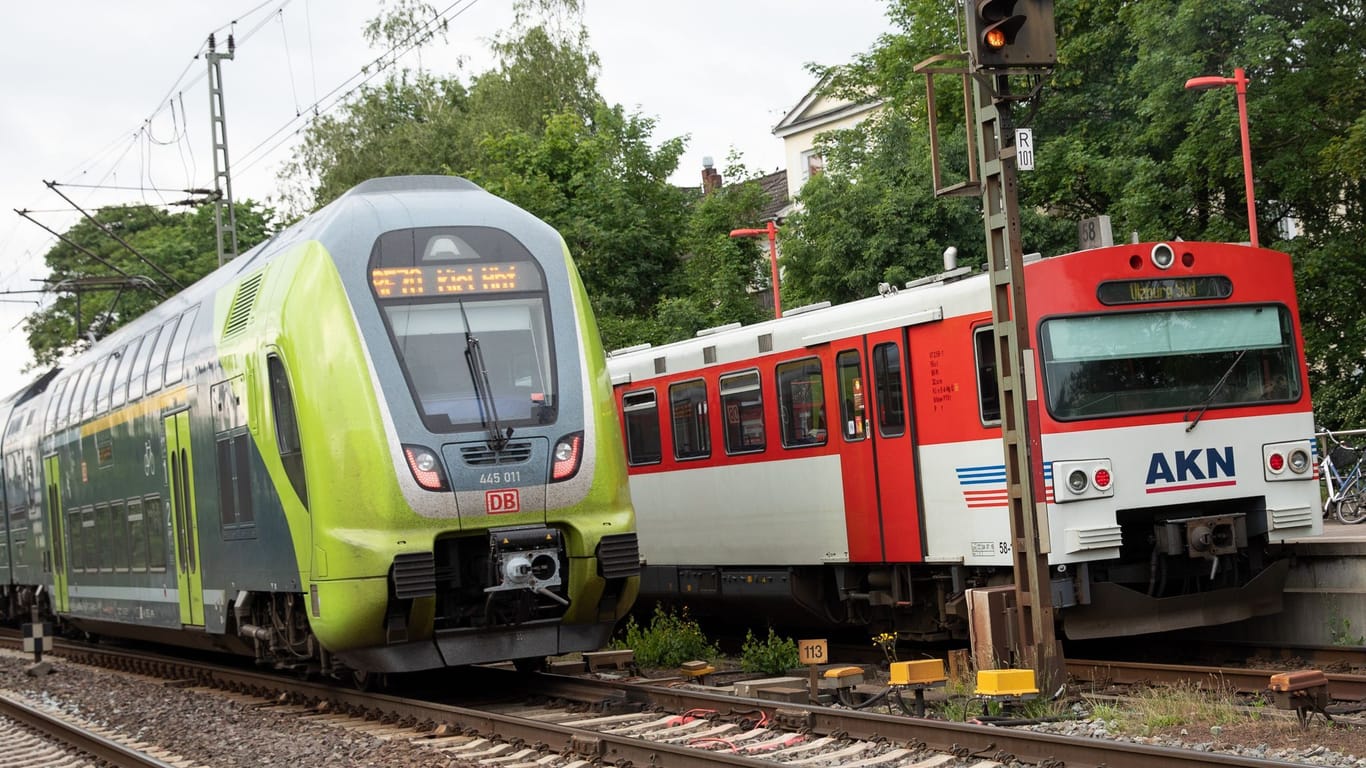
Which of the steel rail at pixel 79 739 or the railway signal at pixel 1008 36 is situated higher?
the railway signal at pixel 1008 36

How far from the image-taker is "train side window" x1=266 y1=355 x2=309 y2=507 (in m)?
12.2

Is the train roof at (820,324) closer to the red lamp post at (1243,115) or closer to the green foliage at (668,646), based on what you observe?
the green foliage at (668,646)

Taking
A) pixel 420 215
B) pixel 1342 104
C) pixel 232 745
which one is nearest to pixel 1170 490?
pixel 420 215

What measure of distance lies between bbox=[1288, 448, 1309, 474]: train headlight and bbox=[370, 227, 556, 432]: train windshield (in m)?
5.75

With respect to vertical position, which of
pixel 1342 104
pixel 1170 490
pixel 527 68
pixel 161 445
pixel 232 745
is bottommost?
pixel 232 745

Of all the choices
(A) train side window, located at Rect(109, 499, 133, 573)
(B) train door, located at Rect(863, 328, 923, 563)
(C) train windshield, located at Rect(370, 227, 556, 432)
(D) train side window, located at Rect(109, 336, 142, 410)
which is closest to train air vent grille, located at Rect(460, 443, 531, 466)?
(C) train windshield, located at Rect(370, 227, 556, 432)

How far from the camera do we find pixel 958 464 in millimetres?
12859

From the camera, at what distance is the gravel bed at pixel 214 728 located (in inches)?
419

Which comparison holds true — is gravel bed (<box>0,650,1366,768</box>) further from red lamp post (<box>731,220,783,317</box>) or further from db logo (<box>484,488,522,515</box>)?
red lamp post (<box>731,220,783,317</box>)

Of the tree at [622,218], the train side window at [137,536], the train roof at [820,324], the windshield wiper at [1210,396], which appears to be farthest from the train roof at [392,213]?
the tree at [622,218]

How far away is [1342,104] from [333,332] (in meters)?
19.6

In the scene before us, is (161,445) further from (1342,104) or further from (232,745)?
(1342,104)

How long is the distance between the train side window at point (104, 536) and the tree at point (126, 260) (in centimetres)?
3634

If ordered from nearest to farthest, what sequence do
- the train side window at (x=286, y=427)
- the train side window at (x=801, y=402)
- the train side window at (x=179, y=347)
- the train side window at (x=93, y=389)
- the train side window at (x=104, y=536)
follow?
1. the train side window at (x=286, y=427)
2. the train side window at (x=801, y=402)
3. the train side window at (x=179, y=347)
4. the train side window at (x=104, y=536)
5. the train side window at (x=93, y=389)
